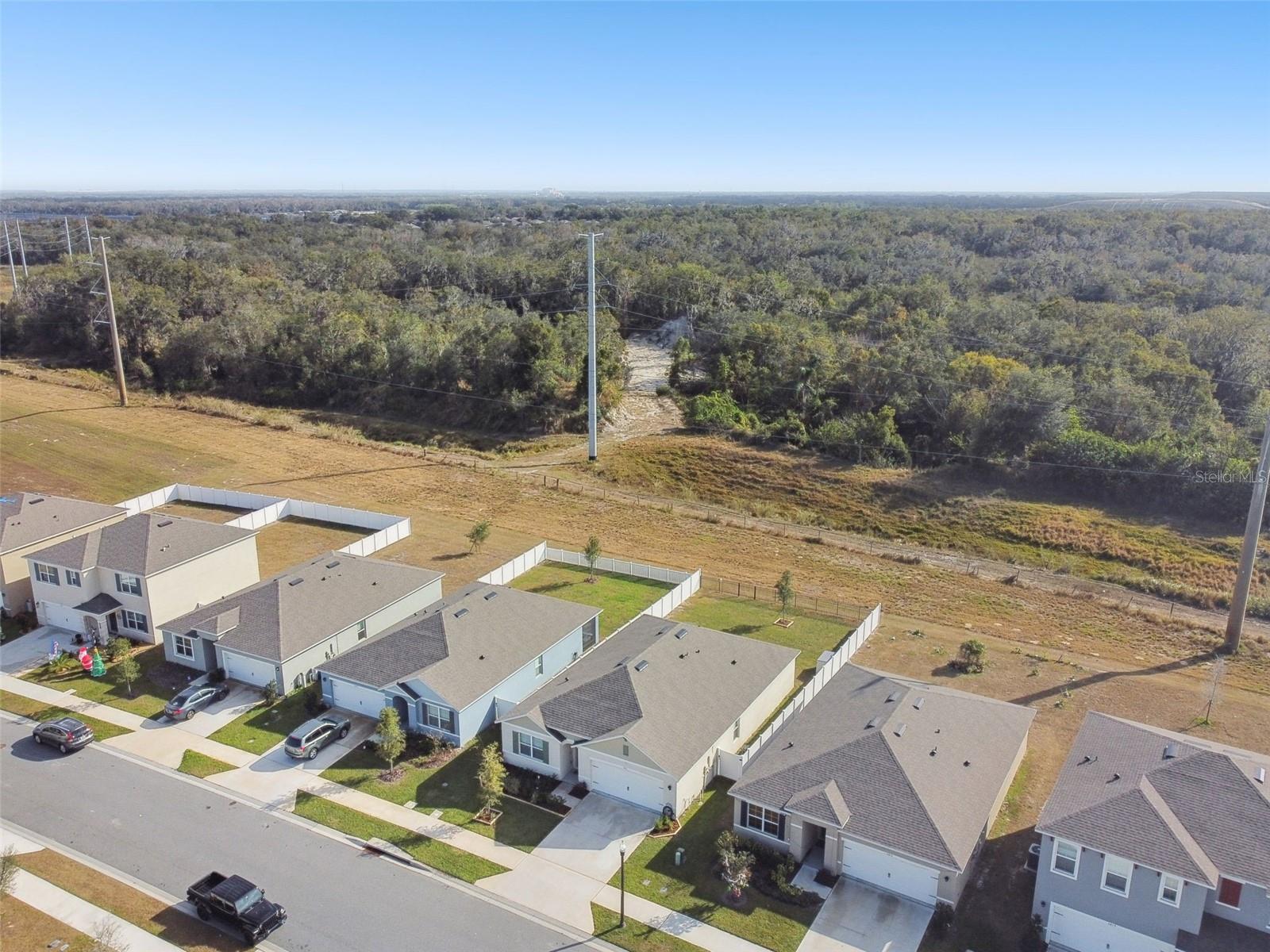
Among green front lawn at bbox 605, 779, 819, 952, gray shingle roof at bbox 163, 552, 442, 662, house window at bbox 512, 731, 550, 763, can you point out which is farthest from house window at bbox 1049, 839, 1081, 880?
gray shingle roof at bbox 163, 552, 442, 662

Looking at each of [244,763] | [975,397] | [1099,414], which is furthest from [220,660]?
[1099,414]

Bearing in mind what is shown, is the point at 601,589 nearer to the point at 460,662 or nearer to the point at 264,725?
the point at 460,662

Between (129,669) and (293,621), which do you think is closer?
(129,669)

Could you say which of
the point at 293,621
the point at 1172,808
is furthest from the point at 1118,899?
the point at 293,621

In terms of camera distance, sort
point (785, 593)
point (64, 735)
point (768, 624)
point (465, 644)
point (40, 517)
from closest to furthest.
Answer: point (64, 735) < point (465, 644) < point (768, 624) < point (785, 593) < point (40, 517)

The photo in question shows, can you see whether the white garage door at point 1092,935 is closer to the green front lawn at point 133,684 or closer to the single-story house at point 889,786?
the single-story house at point 889,786

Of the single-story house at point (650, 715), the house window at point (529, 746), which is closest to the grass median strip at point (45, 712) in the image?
the house window at point (529, 746)

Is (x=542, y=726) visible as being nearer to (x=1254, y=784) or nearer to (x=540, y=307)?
(x=1254, y=784)

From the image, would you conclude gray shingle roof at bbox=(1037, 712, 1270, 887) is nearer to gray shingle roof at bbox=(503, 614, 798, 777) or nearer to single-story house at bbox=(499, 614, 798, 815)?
single-story house at bbox=(499, 614, 798, 815)
